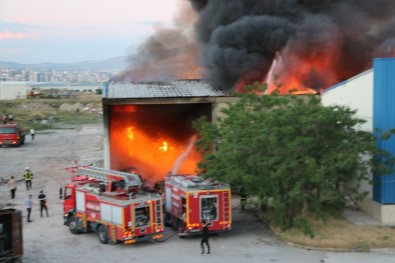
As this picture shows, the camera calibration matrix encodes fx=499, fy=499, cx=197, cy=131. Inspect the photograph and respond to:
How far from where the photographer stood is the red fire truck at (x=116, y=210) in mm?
14680

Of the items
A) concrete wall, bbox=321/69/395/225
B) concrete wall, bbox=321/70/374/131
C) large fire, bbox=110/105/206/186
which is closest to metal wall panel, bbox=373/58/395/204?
concrete wall, bbox=321/69/395/225

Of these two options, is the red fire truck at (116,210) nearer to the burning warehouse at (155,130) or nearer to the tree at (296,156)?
the tree at (296,156)

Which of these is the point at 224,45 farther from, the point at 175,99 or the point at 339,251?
the point at 339,251

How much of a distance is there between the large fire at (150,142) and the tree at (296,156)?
410 inches

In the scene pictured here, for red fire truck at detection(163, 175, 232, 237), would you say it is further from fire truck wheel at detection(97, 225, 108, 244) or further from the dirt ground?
fire truck wheel at detection(97, 225, 108, 244)

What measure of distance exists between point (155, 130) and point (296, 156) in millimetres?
14716

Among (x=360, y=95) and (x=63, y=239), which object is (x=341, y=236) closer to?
(x=360, y=95)

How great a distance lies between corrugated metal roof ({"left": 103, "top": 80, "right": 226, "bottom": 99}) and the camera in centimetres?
2358

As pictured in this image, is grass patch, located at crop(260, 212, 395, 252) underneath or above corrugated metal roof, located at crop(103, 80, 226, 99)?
underneath

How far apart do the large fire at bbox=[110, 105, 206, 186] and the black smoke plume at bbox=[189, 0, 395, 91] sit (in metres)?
3.71

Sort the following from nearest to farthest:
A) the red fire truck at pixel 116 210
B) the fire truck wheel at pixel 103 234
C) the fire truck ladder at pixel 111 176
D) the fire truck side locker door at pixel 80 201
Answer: the red fire truck at pixel 116 210 → the fire truck wheel at pixel 103 234 → the fire truck ladder at pixel 111 176 → the fire truck side locker door at pixel 80 201

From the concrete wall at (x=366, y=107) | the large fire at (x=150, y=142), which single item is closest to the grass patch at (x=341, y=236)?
the concrete wall at (x=366, y=107)

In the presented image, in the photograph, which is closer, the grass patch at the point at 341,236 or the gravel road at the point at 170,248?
the gravel road at the point at 170,248

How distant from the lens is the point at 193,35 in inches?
1304
